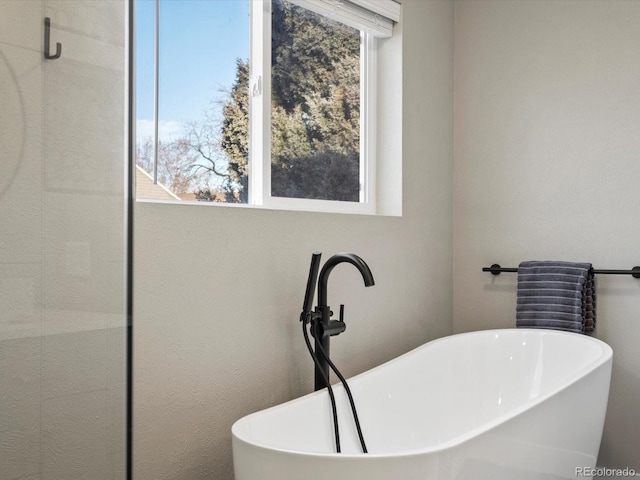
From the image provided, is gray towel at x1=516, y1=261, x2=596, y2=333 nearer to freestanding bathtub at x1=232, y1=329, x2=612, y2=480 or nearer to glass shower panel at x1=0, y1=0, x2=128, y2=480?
freestanding bathtub at x1=232, y1=329, x2=612, y2=480

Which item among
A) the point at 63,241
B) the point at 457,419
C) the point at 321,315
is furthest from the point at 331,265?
the point at 63,241

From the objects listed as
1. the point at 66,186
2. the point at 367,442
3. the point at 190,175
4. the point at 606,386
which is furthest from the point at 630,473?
the point at 66,186

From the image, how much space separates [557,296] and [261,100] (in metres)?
1.56

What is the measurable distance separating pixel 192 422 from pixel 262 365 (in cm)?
33

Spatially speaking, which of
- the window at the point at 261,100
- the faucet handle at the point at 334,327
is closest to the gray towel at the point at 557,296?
the window at the point at 261,100

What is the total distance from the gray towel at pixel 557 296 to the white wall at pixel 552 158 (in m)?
0.12

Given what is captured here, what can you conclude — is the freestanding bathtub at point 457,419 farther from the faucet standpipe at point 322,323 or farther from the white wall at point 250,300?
the white wall at point 250,300

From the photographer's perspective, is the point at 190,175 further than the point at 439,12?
No

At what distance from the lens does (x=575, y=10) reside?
118 inches

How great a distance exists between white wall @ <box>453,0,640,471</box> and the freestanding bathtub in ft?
1.52

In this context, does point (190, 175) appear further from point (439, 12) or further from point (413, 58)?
point (439, 12)

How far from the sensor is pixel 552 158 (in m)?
3.06

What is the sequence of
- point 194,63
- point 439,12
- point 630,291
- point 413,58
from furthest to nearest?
point 439,12 < point 413,58 < point 630,291 < point 194,63

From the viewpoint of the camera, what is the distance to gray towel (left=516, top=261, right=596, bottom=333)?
2805 millimetres
